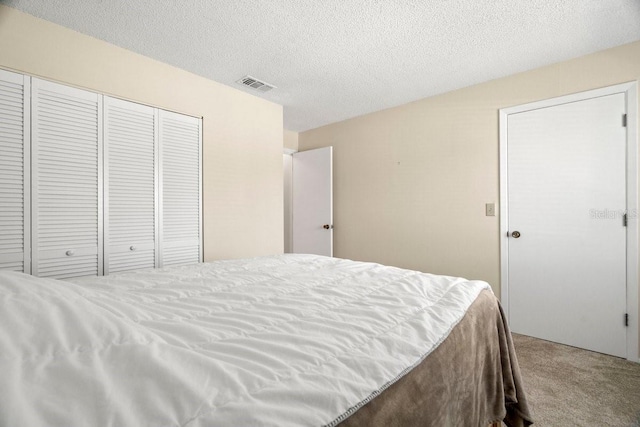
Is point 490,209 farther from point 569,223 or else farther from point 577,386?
point 577,386

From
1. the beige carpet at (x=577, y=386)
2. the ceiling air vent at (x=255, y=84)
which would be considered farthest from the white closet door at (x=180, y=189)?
the beige carpet at (x=577, y=386)

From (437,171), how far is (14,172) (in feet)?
11.9

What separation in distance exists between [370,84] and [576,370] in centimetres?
294

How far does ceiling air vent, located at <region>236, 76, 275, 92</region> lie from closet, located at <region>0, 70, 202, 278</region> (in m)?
0.64

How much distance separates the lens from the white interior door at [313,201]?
13.8 feet

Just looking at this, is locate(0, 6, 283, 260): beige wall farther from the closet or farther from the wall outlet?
the wall outlet

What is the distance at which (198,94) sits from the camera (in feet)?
9.30

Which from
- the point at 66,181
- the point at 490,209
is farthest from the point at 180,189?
the point at 490,209

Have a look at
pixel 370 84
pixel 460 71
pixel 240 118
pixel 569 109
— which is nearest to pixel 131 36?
pixel 240 118

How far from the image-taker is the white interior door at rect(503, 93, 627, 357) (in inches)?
90.3

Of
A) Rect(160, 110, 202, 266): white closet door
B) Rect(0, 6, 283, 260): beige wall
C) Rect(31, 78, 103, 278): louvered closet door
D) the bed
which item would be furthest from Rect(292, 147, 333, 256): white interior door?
the bed

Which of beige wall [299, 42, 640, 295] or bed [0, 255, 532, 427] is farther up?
beige wall [299, 42, 640, 295]

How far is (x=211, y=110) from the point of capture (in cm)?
295

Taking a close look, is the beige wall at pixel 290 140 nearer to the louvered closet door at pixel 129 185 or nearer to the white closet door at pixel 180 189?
the white closet door at pixel 180 189
